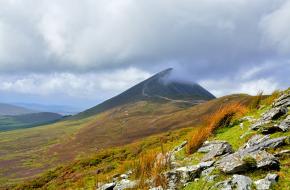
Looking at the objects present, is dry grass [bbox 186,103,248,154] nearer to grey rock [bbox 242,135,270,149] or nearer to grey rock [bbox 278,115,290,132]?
grey rock [bbox 242,135,270,149]

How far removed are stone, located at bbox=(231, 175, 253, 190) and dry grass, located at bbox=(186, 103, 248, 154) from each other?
7.38 metres

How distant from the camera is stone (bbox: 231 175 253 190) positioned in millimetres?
9414

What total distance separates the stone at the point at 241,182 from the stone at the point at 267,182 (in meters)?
0.22

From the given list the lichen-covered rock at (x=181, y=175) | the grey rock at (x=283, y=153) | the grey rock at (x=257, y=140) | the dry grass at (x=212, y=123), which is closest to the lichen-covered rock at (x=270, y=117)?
the grey rock at (x=257, y=140)

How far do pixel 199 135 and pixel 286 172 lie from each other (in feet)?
27.2

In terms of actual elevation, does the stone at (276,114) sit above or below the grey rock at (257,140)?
above

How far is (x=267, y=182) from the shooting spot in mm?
9336

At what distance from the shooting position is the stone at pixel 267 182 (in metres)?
9.21

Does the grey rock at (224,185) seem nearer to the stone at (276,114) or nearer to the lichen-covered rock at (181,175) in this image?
the lichen-covered rock at (181,175)

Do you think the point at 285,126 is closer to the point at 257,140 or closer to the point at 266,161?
the point at 257,140

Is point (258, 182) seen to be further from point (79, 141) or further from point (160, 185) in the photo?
point (79, 141)

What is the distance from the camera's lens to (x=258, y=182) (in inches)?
375

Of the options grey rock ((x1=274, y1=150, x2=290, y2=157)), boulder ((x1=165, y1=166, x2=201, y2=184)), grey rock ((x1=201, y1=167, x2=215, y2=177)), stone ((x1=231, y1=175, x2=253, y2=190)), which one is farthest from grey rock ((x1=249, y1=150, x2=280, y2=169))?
boulder ((x1=165, y1=166, x2=201, y2=184))

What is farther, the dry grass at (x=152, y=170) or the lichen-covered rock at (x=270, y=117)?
the lichen-covered rock at (x=270, y=117)
